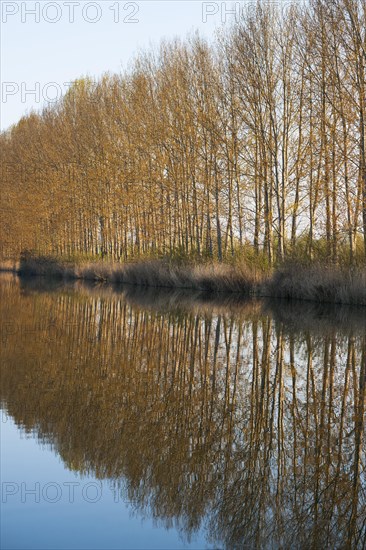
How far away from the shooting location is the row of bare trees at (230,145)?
1833 cm

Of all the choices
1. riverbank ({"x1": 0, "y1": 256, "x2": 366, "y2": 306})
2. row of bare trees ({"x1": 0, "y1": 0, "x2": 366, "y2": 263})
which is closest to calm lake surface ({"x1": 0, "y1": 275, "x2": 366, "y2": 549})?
riverbank ({"x1": 0, "y1": 256, "x2": 366, "y2": 306})

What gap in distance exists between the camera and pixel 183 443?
5.01 m

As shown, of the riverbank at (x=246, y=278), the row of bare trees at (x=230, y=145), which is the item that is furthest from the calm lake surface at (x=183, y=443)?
the row of bare trees at (x=230, y=145)

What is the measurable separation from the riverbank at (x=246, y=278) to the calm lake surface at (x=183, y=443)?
7.16 meters

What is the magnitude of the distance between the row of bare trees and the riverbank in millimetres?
822

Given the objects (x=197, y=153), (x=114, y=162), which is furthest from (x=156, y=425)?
(x=114, y=162)

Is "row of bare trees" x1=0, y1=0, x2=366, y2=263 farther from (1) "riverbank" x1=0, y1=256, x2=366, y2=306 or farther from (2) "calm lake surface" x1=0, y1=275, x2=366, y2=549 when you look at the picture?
(2) "calm lake surface" x1=0, y1=275, x2=366, y2=549

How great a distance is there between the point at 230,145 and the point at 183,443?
19739 millimetres

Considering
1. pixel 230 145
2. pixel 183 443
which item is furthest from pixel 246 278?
pixel 183 443

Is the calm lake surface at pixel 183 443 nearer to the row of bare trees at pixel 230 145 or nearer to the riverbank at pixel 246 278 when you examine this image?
the riverbank at pixel 246 278

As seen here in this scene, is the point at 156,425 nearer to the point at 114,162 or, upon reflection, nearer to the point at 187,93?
the point at 187,93

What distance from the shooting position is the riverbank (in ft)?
57.7

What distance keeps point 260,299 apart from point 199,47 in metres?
11.2

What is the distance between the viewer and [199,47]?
26.1 meters
